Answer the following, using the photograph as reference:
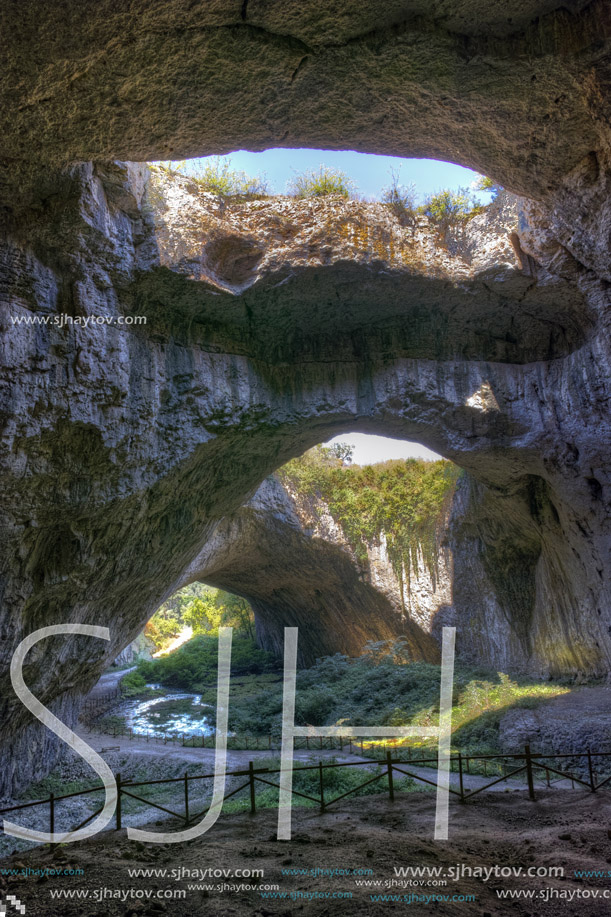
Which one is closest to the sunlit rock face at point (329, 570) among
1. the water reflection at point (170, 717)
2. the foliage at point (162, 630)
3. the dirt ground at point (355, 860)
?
the water reflection at point (170, 717)

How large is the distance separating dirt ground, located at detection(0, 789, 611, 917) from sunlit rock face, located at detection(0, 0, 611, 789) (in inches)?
182

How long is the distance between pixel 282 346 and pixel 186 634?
4622 centimetres

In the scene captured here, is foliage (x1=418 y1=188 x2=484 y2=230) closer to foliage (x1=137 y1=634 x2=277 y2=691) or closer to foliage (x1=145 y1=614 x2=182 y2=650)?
foliage (x1=137 y1=634 x2=277 y2=691)

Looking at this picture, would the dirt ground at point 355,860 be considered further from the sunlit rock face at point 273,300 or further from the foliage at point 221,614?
the foliage at point 221,614

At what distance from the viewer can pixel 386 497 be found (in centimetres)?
2128

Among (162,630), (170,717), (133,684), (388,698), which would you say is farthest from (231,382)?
(162,630)

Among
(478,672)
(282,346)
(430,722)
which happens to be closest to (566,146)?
(282,346)

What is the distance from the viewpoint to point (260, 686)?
2164cm

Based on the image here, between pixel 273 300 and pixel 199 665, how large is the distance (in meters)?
22.6

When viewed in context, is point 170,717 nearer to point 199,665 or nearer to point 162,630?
point 199,665

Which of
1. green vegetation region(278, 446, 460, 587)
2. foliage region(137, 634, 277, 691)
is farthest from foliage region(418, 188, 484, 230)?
foliage region(137, 634, 277, 691)

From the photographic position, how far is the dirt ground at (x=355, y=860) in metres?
5.18

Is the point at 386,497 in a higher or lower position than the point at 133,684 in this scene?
higher

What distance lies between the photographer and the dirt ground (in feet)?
17.0
